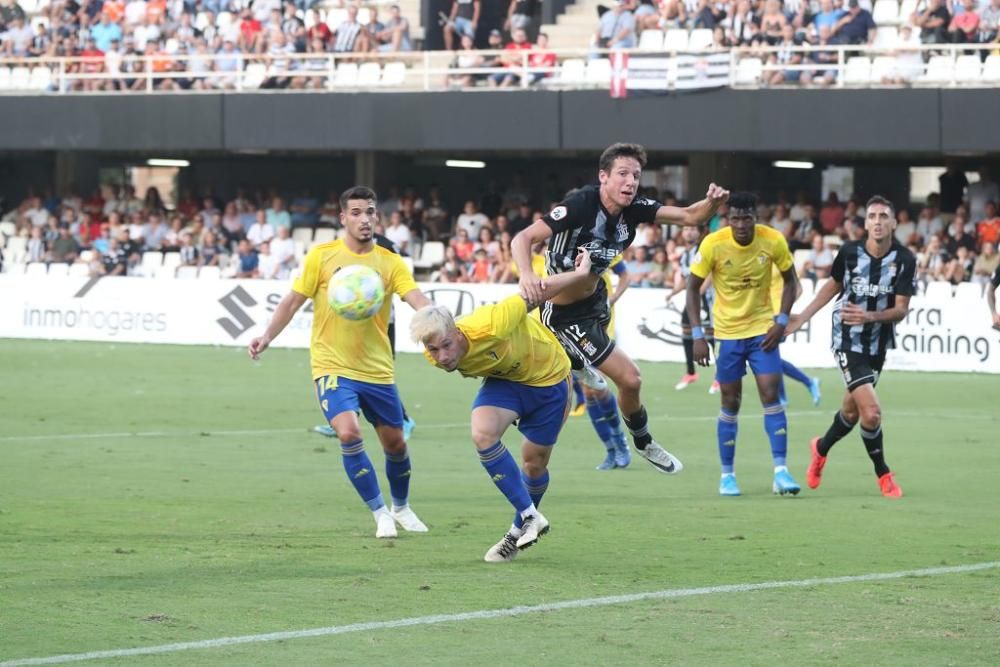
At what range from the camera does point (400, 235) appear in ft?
107

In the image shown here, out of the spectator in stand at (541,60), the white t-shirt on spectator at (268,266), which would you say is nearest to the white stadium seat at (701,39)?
the spectator in stand at (541,60)

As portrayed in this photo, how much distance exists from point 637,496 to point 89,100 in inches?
1040

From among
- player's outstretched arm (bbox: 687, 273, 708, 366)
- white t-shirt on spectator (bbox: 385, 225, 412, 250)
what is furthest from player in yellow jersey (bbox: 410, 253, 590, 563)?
white t-shirt on spectator (bbox: 385, 225, 412, 250)

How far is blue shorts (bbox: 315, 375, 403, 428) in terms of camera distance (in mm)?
10383

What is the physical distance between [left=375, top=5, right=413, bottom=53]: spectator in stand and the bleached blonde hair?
25839 millimetres

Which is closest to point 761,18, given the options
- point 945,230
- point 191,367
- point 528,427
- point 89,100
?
point 945,230

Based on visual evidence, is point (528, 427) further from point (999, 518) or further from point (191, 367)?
point (191, 367)

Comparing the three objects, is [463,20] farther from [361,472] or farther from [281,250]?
[361,472]

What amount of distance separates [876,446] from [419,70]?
22026mm

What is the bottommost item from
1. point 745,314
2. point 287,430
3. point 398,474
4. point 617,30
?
point 287,430

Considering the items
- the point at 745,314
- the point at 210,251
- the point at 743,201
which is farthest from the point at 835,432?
the point at 210,251

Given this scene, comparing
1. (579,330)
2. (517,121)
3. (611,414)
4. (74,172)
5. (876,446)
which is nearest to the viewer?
(579,330)

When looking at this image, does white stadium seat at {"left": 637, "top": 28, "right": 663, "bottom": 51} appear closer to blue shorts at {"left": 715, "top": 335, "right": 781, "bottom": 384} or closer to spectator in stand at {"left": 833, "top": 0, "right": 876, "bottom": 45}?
spectator in stand at {"left": 833, "top": 0, "right": 876, "bottom": 45}

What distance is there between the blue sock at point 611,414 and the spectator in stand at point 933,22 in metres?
15.9
